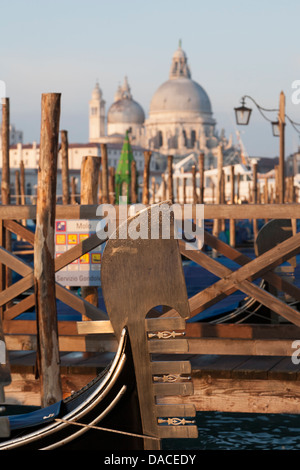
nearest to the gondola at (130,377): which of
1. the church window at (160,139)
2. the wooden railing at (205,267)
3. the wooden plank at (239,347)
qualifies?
the wooden railing at (205,267)

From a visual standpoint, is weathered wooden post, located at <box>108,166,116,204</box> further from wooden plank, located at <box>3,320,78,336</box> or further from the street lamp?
wooden plank, located at <box>3,320,78,336</box>

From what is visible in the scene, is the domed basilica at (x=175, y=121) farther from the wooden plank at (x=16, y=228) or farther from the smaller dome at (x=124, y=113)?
the wooden plank at (x=16, y=228)

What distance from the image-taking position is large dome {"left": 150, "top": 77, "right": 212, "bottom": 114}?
117 meters

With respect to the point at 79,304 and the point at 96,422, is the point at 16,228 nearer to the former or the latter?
the point at 79,304

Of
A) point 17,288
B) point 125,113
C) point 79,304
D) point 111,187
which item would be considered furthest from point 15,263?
point 125,113

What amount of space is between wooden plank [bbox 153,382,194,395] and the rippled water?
5.65 ft

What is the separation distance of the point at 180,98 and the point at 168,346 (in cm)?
11383

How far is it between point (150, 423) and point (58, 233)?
2.28 meters

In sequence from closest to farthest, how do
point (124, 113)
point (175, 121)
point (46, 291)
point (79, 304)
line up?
point (46, 291)
point (79, 304)
point (175, 121)
point (124, 113)

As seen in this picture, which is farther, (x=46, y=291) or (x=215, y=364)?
(x=215, y=364)

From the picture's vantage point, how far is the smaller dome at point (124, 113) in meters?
122

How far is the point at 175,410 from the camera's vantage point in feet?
13.8

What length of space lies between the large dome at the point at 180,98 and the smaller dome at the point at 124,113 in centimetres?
429
